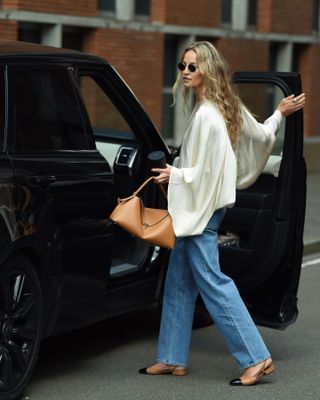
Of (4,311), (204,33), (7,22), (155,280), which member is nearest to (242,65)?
(204,33)

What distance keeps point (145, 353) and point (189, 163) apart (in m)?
1.50

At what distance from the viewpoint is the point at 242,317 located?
19.4 feet

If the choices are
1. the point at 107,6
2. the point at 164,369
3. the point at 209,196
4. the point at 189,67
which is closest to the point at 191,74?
the point at 189,67

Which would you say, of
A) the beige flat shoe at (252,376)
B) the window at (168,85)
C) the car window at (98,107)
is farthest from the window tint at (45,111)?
the window at (168,85)

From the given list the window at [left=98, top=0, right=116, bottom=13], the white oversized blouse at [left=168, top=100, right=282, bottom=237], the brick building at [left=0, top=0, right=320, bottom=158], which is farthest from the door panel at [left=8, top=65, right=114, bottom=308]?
the window at [left=98, top=0, right=116, bottom=13]

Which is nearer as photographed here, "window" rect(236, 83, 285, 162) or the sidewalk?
the sidewalk

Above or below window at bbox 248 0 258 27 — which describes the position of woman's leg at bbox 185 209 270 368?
below

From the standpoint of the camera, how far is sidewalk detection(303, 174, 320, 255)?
452 inches

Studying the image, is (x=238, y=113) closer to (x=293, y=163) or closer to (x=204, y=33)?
(x=293, y=163)

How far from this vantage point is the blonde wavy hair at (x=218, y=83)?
5.73 m

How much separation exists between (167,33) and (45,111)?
33.8ft

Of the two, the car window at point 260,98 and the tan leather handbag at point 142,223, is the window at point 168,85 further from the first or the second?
the tan leather handbag at point 142,223

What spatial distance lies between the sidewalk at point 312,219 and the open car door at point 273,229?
4798 mm

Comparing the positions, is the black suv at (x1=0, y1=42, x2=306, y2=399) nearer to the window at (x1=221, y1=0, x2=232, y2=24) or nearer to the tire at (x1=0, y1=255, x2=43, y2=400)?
the tire at (x1=0, y1=255, x2=43, y2=400)
